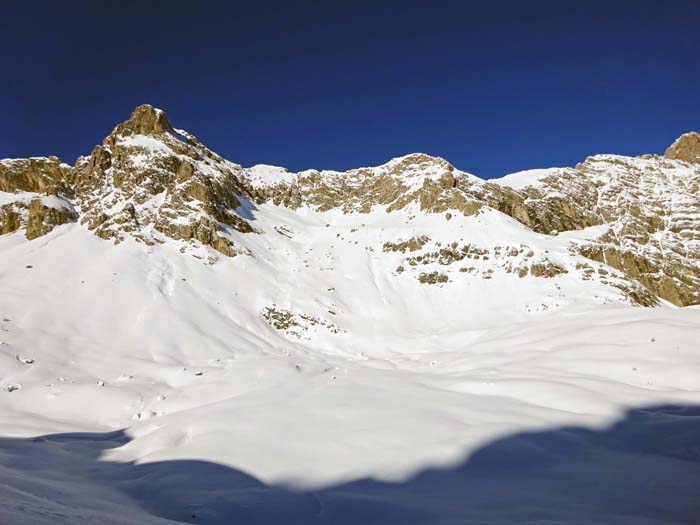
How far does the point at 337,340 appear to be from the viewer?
38.1 meters

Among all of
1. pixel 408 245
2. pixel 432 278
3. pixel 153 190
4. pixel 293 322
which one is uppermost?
pixel 153 190

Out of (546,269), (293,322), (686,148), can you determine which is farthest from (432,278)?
(686,148)

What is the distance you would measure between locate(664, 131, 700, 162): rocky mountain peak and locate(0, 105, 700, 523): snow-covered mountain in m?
17.2

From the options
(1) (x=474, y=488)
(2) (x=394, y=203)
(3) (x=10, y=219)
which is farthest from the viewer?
(2) (x=394, y=203)

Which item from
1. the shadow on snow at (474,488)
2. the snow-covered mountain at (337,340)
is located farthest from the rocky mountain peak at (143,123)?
the shadow on snow at (474,488)

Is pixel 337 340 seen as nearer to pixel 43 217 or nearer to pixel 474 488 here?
pixel 474 488

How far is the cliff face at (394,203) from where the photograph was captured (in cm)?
4953

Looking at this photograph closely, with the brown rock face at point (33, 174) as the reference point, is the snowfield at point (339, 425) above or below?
below

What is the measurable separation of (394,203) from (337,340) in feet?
133

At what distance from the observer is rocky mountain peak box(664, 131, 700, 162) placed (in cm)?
10806

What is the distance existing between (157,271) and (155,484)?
129ft

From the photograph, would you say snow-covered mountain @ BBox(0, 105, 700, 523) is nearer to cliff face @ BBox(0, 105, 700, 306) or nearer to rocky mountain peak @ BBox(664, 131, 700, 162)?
cliff face @ BBox(0, 105, 700, 306)

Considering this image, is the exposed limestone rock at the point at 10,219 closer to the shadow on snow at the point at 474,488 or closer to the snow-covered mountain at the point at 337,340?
the snow-covered mountain at the point at 337,340

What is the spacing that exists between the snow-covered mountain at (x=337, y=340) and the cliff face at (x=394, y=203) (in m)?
0.43
